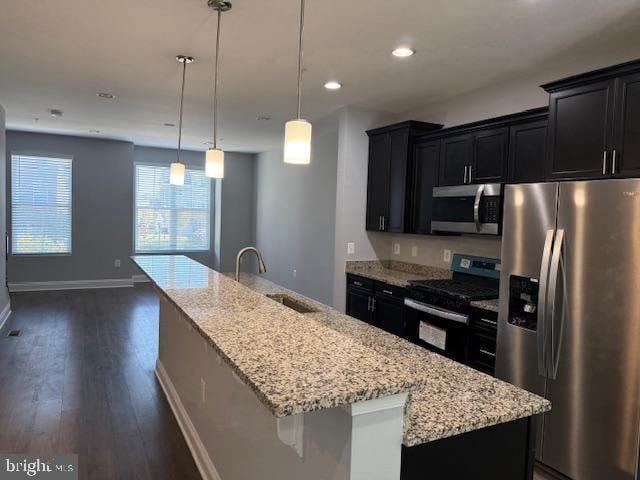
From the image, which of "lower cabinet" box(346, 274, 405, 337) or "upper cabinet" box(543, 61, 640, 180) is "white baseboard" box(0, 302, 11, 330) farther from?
"upper cabinet" box(543, 61, 640, 180)

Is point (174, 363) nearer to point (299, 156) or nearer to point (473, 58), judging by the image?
point (299, 156)

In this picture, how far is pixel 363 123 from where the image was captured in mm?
4660

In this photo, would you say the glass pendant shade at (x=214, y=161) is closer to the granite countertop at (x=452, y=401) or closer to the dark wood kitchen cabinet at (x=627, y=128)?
the granite countertop at (x=452, y=401)

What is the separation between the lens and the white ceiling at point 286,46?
2451 mm

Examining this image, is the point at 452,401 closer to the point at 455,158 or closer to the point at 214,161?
the point at 214,161

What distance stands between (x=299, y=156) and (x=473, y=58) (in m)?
1.86

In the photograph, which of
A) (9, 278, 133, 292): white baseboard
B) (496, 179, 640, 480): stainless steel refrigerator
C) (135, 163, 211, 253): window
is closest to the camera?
(496, 179, 640, 480): stainless steel refrigerator

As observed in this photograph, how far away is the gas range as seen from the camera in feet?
10.4

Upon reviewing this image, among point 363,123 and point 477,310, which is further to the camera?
point 363,123

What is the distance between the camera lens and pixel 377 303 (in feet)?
13.6

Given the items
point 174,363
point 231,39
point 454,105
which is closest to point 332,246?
point 454,105

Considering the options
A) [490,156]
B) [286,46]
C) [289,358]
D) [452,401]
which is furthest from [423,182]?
[289,358]

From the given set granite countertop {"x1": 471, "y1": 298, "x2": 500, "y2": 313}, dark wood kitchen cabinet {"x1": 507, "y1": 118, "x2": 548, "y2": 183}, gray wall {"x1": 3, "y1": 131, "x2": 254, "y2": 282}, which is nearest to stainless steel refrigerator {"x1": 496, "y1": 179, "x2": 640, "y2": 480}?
granite countertop {"x1": 471, "y1": 298, "x2": 500, "y2": 313}

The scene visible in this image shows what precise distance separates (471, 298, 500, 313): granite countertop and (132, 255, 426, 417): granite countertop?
5.44 feet
